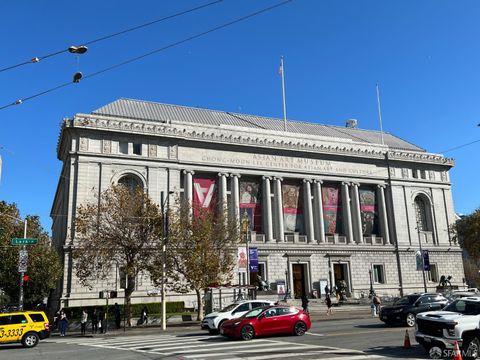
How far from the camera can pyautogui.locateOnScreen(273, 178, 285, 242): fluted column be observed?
5619 centimetres

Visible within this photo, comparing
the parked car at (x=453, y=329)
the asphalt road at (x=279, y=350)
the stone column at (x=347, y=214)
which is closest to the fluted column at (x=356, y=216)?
the stone column at (x=347, y=214)

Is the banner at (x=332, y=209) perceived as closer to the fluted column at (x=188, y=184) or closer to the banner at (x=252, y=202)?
the banner at (x=252, y=202)

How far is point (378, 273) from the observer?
6088 cm

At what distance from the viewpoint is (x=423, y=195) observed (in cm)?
6650

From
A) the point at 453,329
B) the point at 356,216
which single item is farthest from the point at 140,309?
the point at 453,329

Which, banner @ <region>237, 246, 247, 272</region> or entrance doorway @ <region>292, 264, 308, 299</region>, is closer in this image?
banner @ <region>237, 246, 247, 272</region>

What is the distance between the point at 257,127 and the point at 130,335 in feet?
126

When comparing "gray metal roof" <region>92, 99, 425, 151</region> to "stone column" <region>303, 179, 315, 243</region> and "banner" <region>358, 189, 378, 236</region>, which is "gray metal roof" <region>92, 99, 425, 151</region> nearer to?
"banner" <region>358, 189, 378, 236</region>

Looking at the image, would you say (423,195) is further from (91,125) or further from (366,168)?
(91,125)

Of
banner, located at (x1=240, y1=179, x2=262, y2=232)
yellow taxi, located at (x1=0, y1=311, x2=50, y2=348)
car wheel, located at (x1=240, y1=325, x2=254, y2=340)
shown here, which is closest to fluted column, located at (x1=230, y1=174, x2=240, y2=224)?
banner, located at (x1=240, y1=179, x2=262, y2=232)

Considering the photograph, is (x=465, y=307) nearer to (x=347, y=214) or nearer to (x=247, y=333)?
(x=247, y=333)

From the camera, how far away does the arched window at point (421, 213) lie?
65.7m

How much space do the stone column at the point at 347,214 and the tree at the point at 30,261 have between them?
34672 mm

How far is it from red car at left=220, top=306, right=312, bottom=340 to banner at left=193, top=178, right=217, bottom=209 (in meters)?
31.6
